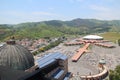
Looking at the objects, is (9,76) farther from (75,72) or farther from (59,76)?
(75,72)

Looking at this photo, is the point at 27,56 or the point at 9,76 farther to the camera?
the point at 27,56

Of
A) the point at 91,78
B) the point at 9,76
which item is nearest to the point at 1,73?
the point at 9,76

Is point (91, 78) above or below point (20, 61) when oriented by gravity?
below

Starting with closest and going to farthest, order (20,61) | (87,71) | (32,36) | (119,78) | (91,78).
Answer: (20,61) < (119,78) < (91,78) < (87,71) < (32,36)

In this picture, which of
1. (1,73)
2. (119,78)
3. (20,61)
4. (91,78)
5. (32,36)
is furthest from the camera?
(32,36)

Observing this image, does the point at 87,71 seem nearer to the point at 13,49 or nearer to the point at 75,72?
the point at 75,72

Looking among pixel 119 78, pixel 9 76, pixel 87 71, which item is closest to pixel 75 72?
pixel 87 71
